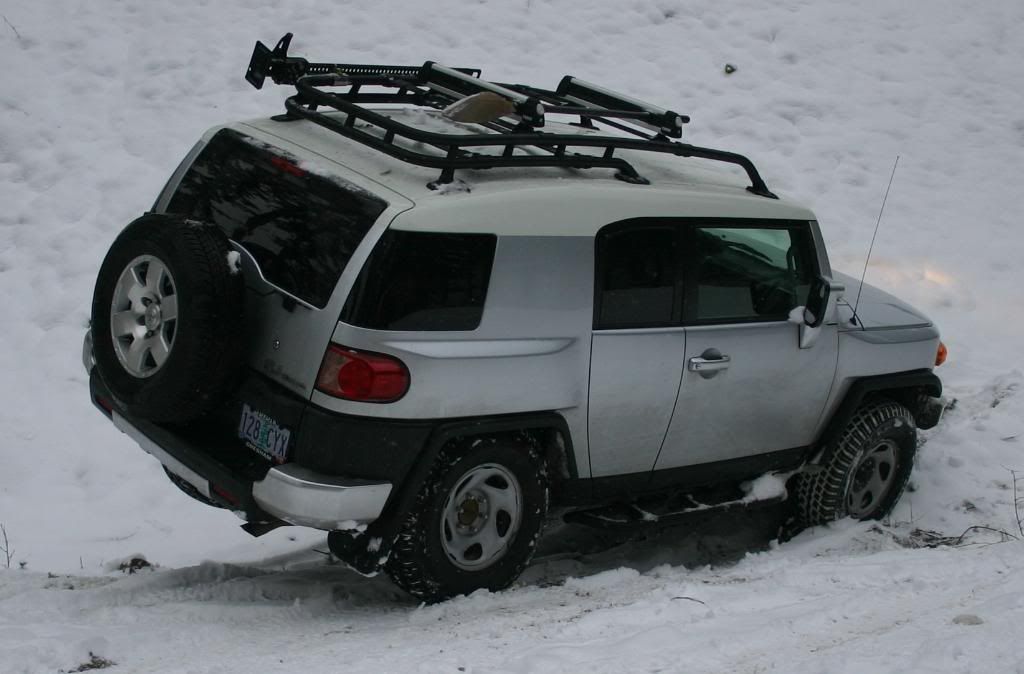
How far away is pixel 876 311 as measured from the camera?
245 inches

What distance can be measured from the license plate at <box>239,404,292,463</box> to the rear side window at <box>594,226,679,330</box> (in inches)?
53.5

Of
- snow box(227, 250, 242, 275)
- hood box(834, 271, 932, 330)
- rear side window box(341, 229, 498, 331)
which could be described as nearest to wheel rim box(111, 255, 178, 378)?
snow box(227, 250, 242, 275)

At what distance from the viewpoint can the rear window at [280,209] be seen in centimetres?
444

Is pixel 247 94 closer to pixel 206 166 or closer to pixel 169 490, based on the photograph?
pixel 169 490

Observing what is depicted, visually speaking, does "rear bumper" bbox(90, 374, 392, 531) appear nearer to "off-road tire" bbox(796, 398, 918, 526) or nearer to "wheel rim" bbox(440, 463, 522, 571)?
"wheel rim" bbox(440, 463, 522, 571)

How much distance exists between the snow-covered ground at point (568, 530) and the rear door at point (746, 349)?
2.01 ft

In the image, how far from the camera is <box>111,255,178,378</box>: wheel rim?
14.9 feet

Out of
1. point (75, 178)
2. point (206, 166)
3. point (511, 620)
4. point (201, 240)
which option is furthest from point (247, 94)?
point (511, 620)

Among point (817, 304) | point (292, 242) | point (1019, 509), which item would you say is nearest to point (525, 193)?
point (292, 242)

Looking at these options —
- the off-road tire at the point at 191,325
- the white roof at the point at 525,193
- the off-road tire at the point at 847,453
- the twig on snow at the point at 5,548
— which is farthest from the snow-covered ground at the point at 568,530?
the white roof at the point at 525,193

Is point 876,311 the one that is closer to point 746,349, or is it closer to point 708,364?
point 746,349

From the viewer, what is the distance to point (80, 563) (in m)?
5.92

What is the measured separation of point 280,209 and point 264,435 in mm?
900

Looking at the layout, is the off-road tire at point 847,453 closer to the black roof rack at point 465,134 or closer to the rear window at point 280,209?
the black roof rack at point 465,134
